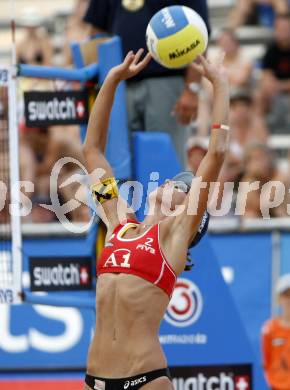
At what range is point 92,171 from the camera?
20.8 feet

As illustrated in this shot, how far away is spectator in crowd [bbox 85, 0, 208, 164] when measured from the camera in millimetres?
7289

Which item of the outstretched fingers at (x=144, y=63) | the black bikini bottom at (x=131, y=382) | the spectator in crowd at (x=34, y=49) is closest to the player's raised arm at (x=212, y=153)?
the outstretched fingers at (x=144, y=63)

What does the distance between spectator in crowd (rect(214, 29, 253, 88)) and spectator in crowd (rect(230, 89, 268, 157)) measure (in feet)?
1.48

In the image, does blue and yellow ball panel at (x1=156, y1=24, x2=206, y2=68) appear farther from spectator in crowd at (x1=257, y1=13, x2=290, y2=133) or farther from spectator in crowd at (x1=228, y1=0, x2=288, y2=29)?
spectator in crowd at (x1=228, y1=0, x2=288, y2=29)

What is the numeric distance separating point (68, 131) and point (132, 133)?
3.56 meters

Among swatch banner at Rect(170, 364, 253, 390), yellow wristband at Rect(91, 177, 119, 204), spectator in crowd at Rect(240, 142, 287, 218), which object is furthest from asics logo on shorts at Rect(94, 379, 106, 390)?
spectator in crowd at Rect(240, 142, 287, 218)

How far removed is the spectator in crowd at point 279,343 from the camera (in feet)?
27.2

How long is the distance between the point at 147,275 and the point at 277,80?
6395 millimetres

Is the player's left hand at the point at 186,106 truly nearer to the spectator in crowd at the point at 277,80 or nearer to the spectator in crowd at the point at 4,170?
the spectator in crowd at the point at 4,170

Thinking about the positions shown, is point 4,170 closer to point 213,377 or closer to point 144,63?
point 144,63

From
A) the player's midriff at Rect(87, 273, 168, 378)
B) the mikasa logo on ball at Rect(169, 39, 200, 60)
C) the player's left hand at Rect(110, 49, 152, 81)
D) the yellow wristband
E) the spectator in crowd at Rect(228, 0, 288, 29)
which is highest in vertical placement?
the spectator in crowd at Rect(228, 0, 288, 29)

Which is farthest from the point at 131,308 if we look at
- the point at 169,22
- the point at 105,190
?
the point at 169,22

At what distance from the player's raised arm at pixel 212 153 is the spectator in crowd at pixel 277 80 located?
227 inches

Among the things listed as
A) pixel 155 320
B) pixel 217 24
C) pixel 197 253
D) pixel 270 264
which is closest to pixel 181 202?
pixel 155 320
